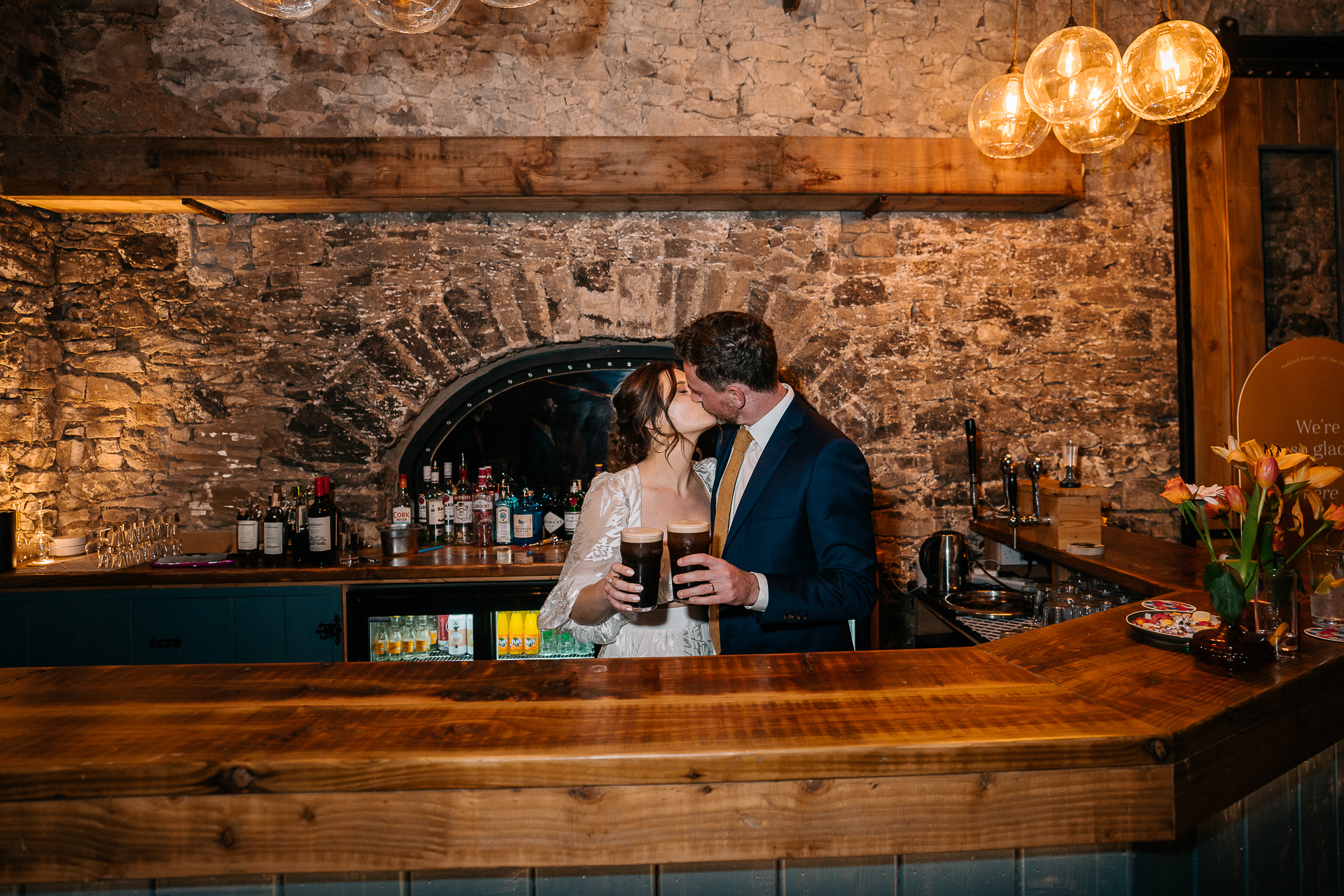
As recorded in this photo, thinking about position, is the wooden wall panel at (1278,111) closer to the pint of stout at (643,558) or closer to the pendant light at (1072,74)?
the pendant light at (1072,74)

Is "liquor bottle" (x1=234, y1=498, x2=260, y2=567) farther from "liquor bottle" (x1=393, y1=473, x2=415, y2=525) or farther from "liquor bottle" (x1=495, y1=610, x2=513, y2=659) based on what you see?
"liquor bottle" (x1=495, y1=610, x2=513, y2=659)

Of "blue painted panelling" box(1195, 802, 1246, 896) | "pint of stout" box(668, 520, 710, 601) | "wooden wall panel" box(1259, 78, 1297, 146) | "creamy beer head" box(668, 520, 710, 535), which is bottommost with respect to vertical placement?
"blue painted panelling" box(1195, 802, 1246, 896)

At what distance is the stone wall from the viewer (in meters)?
3.50

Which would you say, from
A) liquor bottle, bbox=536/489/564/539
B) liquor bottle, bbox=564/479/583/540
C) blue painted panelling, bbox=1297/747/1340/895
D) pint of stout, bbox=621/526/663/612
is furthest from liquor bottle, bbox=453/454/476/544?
blue painted panelling, bbox=1297/747/1340/895

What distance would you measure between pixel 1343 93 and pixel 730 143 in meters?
3.38

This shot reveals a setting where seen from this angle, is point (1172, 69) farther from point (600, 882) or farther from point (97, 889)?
point (97, 889)

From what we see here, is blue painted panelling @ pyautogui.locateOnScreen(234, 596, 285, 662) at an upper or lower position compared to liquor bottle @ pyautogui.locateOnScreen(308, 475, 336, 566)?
lower

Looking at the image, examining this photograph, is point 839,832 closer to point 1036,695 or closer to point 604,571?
point 1036,695

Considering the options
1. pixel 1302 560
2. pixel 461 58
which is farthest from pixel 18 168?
pixel 1302 560

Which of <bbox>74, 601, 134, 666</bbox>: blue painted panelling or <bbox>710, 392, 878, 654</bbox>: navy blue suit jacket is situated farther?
<bbox>74, 601, 134, 666</bbox>: blue painted panelling

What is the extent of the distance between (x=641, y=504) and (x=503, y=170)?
182cm

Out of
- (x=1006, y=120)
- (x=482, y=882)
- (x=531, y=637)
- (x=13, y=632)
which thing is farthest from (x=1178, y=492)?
(x=13, y=632)

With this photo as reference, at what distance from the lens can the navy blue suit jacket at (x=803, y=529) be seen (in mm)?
1914

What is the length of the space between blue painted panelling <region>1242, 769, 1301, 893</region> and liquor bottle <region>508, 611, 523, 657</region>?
2.62 meters
